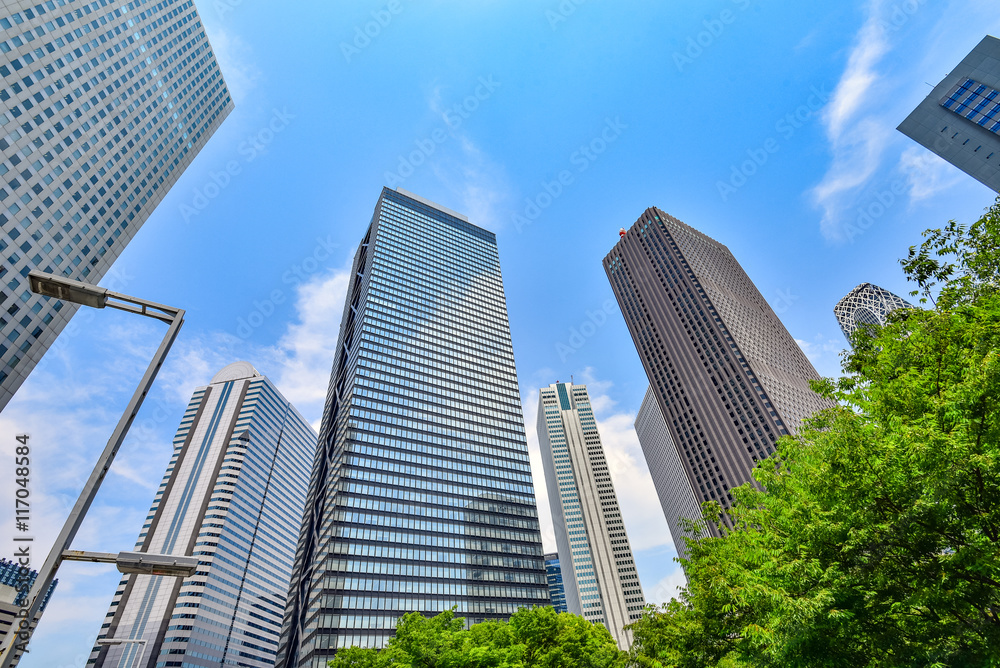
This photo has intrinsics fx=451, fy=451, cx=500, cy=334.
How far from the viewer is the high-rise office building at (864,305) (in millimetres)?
178500

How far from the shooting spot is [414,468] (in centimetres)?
8831

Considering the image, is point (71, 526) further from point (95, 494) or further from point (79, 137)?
point (79, 137)

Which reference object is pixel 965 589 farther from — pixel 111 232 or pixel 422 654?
pixel 111 232

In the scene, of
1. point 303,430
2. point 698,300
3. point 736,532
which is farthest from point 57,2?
point 303,430

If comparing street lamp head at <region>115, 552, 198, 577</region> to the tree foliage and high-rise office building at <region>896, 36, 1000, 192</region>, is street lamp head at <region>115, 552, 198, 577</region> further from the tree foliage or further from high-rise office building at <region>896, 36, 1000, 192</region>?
high-rise office building at <region>896, 36, 1000, 192</region>

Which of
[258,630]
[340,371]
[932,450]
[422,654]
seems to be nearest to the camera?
[932,450]

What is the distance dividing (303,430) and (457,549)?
128996 millimetres

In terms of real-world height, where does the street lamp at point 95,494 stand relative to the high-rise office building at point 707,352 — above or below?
below

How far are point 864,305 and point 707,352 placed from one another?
122660 millimetres

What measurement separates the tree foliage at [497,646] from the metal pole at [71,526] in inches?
907

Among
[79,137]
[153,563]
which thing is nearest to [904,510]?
[153,563]

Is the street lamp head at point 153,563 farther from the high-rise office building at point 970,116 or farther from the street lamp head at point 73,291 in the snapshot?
the high-rise office building at point 970,116

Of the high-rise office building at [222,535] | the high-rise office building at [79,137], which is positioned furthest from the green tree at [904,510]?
the high-rise office building at [222,535]

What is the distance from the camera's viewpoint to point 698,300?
396ft
